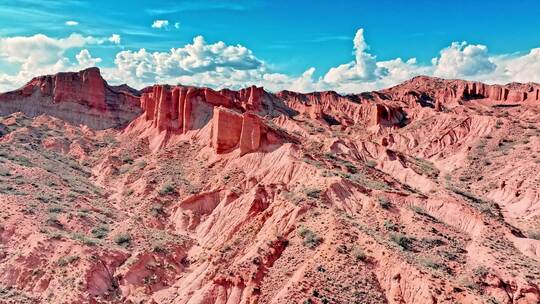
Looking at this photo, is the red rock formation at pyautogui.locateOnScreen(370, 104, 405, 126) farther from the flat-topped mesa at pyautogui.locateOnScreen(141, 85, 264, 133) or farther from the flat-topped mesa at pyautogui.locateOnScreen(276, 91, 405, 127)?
the flat-topped mesa at pyautogui.locateOnScreen(141, 85, 264, 133)

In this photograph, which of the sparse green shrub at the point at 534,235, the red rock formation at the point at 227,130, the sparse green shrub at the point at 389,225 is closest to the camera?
the sparse green shrub at the point at 389,225

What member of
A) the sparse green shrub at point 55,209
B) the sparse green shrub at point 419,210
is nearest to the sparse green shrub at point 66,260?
the sparse green shrub at point 55,209

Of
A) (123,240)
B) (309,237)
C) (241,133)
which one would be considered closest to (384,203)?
(309,237)

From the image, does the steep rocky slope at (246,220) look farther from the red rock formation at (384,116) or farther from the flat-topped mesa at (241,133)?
the red rock formation at (384,116)

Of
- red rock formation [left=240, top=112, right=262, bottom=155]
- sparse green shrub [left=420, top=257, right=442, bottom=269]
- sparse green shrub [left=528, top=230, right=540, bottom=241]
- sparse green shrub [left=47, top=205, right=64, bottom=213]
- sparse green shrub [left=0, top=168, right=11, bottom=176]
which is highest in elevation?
red rock formation [left=240, top=112, right=262, bottom=155]

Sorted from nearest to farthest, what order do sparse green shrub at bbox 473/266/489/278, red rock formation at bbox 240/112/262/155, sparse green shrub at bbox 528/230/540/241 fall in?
1. sparse green shrub at bbox 473/266/489/278
2. sparse green shrub at bbox 528/230/540/241
3. red rock formation at bbox 240/112/262/155

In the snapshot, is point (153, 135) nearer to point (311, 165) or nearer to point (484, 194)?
point (311, 165)

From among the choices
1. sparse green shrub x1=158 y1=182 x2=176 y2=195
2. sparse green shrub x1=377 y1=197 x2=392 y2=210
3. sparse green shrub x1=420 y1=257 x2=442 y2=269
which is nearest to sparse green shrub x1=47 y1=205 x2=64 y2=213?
sparse green shrub x1=158 y1=182 x2=176 y2=195
